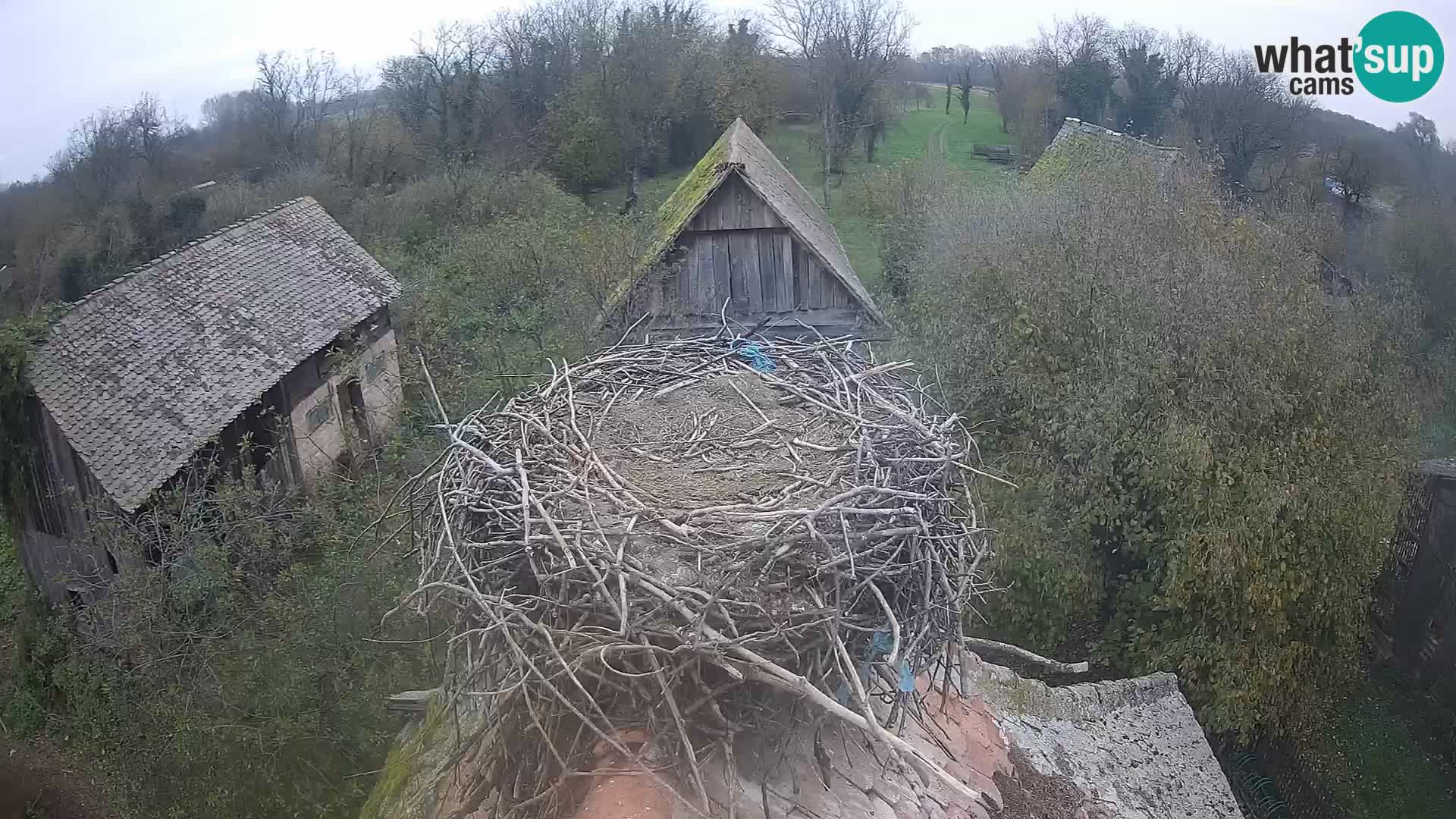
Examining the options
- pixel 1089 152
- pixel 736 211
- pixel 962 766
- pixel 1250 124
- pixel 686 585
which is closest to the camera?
pixel 686 585

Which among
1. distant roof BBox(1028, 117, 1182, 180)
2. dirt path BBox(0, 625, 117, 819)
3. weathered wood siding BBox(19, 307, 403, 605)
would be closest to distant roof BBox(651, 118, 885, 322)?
distant roof BBox(1028, 117, 1182, 180)

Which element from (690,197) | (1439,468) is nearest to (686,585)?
(690,197)

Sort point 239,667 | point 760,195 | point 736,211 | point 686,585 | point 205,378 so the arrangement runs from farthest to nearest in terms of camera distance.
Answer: point 205,378 < point 736,211 < point 760,195 < point 239,667 < point 686,585

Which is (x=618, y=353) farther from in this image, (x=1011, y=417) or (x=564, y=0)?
(x=564, y=0)

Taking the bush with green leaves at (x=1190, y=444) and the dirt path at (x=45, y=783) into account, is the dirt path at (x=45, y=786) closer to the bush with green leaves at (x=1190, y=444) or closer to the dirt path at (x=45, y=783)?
the dirt path at (x=45, y=783)

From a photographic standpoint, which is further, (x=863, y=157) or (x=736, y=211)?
(x=863, y=157)

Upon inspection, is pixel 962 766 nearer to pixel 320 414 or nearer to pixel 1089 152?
pixel 320 414
